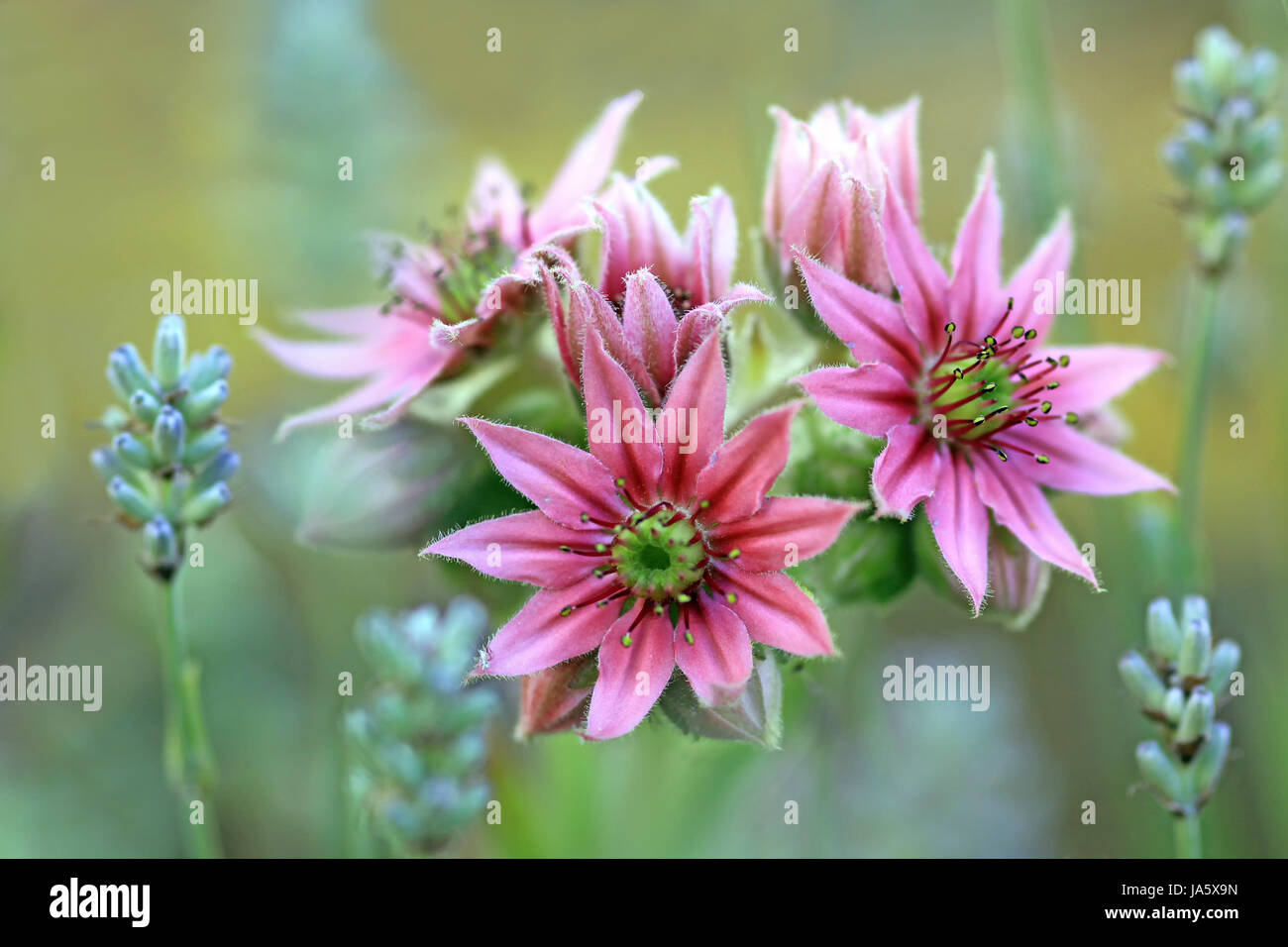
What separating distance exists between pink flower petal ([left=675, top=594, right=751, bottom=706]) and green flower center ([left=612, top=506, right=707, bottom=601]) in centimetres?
4

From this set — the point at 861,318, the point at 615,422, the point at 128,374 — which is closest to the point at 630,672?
the point at 615,422

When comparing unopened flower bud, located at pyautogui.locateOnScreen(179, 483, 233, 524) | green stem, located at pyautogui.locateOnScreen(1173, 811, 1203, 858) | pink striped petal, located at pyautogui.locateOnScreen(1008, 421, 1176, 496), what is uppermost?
pink striped petal, located at pyautogui.locateOnScreen(1008, 421, 1176, 496)

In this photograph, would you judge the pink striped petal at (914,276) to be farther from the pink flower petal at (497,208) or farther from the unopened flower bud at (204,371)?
the unopened flower bud at (204,371)

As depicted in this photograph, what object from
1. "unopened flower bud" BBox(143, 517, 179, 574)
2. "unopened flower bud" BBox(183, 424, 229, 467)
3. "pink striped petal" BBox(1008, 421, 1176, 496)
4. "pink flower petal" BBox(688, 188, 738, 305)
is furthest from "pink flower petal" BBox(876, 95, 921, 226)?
"unopened flower bud" BBox(143, 517, 179, 574)

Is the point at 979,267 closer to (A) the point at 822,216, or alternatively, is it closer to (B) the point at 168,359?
(A) the point at 822,216

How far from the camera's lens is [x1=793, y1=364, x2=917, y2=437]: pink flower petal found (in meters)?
1.70

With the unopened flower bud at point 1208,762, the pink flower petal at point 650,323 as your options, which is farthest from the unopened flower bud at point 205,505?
the unopened flower bud at point 1208,762

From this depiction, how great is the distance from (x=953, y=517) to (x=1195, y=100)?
3.26 feet

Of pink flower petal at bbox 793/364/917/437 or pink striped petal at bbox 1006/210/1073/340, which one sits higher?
pink striped petal at bbox 1006/210/1073/340

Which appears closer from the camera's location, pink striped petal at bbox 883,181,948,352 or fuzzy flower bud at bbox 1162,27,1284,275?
pink striped petal at bbox 883,181,948,352

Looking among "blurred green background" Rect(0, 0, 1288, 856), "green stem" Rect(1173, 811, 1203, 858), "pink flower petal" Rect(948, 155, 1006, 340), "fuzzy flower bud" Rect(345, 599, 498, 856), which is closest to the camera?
"green stem" Rect(1173, 811, 1203, 858)

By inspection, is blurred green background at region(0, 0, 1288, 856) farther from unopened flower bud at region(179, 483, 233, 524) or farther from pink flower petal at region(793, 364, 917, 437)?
pink flower petal at region(793, 364, 917, 437)

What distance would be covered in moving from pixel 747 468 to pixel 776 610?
0.20m
